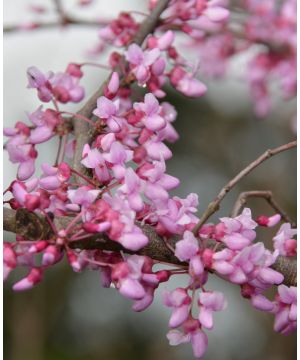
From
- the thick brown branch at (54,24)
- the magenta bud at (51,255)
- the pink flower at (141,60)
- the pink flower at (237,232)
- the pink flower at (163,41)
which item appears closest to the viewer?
the magenta bud at (51,255)

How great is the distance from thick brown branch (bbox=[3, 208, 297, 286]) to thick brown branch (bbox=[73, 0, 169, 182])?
16cm

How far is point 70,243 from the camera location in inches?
39.6

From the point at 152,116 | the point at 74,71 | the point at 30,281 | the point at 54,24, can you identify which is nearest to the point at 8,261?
the point at 30,281

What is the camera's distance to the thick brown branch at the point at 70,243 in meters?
1.00

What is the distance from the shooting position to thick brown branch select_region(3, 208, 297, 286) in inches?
39.6

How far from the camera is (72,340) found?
6031mm

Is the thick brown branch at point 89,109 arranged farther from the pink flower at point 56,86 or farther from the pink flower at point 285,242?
the pink flower at point 285,242

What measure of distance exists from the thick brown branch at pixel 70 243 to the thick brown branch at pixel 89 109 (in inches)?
6.1

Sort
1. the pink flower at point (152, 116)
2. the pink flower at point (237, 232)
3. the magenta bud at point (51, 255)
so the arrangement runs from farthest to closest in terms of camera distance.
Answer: the pink flower at point (152, 116), the pink flower at point (237, 232), the magenta bud at point (51, 255)

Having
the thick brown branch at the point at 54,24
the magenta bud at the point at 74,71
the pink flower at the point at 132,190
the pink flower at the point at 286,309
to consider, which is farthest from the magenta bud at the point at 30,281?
the thick brown branch at the point at 54,24

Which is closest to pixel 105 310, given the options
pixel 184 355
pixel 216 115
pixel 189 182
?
pixel 184 355

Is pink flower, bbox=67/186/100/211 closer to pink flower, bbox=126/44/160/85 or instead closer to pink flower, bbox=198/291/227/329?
pink flower, bbox=198/291/227/329

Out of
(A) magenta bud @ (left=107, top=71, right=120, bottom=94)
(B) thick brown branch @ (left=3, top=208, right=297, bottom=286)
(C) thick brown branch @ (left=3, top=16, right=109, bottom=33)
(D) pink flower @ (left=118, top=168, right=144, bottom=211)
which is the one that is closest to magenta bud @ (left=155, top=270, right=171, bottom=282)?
(B) thick brown branch @ (left=3, top=208, right=297, bottom=286)

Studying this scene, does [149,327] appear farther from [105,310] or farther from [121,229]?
[121,229]
